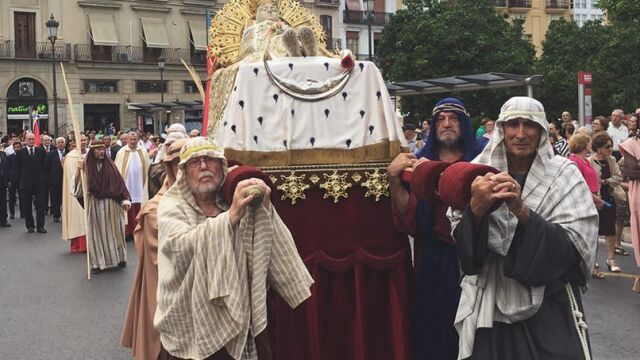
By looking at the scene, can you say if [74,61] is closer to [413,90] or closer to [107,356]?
[413,90]

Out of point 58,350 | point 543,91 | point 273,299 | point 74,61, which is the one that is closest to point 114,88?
point 74,61

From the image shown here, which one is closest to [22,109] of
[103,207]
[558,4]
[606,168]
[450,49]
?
[450,49]

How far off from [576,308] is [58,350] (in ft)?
15.7

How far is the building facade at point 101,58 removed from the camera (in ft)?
136

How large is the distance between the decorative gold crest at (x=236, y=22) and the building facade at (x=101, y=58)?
31642 millimetres

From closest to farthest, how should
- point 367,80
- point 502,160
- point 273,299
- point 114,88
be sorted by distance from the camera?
point 502,160 → point 273,299 → point 367,80 → point 114,88

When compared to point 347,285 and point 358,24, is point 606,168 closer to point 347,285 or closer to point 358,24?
point 347,285

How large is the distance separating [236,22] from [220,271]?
17.4ft

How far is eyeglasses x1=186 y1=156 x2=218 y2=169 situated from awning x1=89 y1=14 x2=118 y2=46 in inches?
1668

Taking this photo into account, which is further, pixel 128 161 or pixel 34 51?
pixel 34 51

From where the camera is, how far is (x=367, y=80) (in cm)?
480

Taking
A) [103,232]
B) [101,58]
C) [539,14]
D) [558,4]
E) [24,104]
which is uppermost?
[558,4]

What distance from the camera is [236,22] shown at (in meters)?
8.11

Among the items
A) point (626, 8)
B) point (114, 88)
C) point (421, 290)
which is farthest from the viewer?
point (114, 88)
